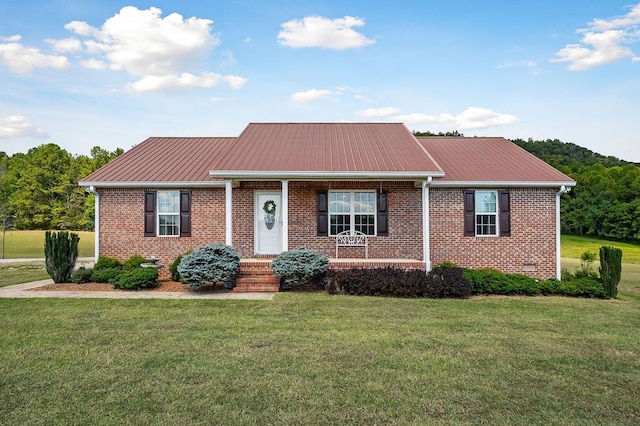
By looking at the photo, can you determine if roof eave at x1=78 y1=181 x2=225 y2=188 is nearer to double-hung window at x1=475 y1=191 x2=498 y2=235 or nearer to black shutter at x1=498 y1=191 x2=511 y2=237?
double-hung window at x1=475 y1=191 x2=498 y2=235

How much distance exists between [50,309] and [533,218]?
13.0 m

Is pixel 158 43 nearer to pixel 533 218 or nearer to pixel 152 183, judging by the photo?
pixel 152 183

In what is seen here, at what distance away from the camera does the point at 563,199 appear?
47.4 metres

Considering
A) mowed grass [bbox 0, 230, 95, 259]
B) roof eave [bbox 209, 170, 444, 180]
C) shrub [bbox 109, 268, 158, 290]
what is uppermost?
roof eave [bbox 209, 170, 444, 180]

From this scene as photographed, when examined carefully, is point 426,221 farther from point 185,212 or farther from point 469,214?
point 185,212

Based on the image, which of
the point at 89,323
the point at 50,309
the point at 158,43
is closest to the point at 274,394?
the point at 89,323

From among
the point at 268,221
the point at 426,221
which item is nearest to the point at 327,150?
the point at 268,221

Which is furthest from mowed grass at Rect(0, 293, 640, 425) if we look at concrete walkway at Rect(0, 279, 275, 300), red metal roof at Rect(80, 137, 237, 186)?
red metal roof at Rect(80, 137, 237, 186)

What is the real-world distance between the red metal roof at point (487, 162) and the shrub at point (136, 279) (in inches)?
342

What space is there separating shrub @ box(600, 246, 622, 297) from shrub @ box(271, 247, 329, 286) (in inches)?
296

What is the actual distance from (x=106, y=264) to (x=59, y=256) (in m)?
1.26

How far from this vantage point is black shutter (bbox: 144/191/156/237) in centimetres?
1353

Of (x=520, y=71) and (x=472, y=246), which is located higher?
(x=520, y=71)

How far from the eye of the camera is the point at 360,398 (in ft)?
14.0
